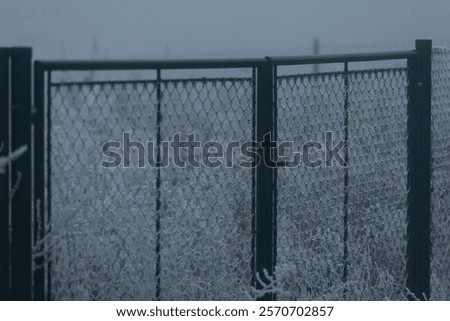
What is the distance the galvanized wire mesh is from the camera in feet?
14.6

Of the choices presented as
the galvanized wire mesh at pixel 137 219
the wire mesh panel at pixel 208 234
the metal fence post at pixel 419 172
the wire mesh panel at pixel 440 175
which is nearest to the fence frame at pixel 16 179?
the galvanized wire mesh at pixel 137 219

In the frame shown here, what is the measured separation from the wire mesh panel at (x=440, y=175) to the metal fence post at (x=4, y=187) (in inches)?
122

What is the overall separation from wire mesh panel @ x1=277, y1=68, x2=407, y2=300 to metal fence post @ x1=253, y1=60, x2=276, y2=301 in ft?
0.39

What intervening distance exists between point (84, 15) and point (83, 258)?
2005 cm

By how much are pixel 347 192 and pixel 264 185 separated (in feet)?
2.65

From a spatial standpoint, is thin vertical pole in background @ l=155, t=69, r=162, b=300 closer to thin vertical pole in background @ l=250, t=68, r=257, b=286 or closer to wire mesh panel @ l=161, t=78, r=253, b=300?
wire mesh panel @ l=161, t=78, r=253, b=300

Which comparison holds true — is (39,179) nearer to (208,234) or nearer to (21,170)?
(21,170)

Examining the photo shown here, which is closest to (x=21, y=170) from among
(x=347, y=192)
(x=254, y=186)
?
(x=254, y=186)

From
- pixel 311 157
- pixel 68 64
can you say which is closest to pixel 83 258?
pixel 68 64

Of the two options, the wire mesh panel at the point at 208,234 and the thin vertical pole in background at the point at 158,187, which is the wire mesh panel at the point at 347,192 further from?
the thin vertical pole in background at the point at 158,187

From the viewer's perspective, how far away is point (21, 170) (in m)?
4.23

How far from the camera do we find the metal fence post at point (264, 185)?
497 centimetres

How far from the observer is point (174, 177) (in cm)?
497

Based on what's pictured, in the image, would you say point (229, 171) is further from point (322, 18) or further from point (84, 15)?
point (322, 18)
